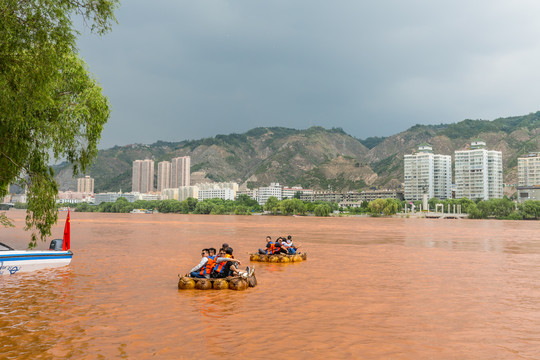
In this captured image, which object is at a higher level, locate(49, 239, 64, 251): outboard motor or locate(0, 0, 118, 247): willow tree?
locate(0, 0, 118, 247): willow tree

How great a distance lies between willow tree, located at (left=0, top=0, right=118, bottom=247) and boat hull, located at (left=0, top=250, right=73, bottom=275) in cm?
240

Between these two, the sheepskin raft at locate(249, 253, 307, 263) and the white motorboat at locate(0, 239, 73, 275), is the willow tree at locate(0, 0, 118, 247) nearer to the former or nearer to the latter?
the white motorboat at locate(0, 239, 73, 275)

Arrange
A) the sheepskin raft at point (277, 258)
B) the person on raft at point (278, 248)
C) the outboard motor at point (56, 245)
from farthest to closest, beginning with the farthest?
1. the person on raft at point (278, 248)
2. the sheepskin raft at point (277, 258)
3. the outboard motor at point (56, 245)

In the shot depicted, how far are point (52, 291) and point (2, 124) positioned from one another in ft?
23.6

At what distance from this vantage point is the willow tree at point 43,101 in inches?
425

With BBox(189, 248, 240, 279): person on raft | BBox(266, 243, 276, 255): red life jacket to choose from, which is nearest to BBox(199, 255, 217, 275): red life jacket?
BBox(189, 248, 240, 279): person on raft

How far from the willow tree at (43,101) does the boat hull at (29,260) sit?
2.40 meters

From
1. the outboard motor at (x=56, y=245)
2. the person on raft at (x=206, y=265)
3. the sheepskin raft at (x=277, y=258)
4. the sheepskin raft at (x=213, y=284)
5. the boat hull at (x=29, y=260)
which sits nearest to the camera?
the sheepskin raft at (x=213, y=284)

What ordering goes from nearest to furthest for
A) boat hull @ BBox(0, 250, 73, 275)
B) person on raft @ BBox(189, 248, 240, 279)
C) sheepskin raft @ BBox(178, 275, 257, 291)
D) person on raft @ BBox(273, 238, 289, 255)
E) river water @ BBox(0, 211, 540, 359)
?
river water @ BBox(0, 211, 540, 359) < sheepskin raft @ BBox(178, 275, 257, 291) < person on raft @ BBox(189, 248, 240, 279) < boat hull @ BBox(0, 250, 73, 275) < person on raft @ BBox(273, 238, 289, 255)

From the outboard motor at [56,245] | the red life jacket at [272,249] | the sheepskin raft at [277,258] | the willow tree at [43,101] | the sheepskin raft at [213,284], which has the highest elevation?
the willow tree at [43,101]

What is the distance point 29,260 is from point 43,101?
11.4 meters

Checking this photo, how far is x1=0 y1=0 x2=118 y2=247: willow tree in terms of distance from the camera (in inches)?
425

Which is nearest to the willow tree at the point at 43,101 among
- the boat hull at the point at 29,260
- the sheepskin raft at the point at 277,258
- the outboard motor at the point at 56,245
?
the boat hull at the point at 29,260

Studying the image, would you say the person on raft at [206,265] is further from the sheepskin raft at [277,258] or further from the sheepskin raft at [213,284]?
the sheepskin raft at [277,258]
